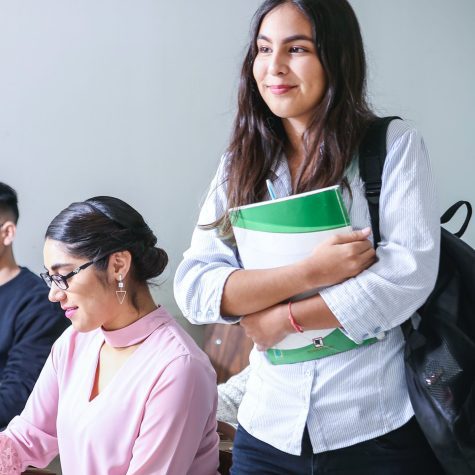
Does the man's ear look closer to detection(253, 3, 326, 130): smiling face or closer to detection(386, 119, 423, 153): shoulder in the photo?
detection(253, 3, 326, 130): smiling face

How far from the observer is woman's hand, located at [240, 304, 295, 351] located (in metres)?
1.11

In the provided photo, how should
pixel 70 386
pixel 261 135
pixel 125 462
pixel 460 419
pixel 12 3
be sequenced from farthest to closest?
pixel 12 3
pixel 70 386
pixel 125 462
pixel 261 135
pixel 460 419

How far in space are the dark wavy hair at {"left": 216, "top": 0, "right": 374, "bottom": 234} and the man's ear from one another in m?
1.44

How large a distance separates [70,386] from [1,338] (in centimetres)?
78

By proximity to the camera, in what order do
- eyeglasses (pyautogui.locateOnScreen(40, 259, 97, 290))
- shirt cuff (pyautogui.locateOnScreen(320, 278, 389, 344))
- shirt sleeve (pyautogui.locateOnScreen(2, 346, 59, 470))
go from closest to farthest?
shirt cuff (pyautogui.locateOnScreen(320, 278, 389, 344)) < eyeglasses (pyautogui.locateOnScreen(40, 259, 97, 290)) < shirt sleeve (pyautogui.locateOnScreen(2, 346, 59, 470))

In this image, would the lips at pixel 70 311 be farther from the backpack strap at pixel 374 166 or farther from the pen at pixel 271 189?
the backpack strap at pixel 374 166

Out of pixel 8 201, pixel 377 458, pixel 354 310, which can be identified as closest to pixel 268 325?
pixel 354 310

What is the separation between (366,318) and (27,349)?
152cm

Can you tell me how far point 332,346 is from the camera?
3.65 ft

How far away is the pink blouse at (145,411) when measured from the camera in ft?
4.87

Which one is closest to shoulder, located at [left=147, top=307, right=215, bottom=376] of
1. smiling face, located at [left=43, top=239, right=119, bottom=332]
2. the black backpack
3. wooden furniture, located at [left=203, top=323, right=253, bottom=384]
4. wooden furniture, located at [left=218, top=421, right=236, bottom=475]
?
smiling face, located at [left=43, top=239, right=119, bottom=332]

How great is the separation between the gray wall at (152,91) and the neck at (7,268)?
1.23 feet

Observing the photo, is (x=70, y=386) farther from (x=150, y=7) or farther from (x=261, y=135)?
(x=150, y=7)

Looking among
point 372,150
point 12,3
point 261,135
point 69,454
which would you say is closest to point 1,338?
point 69,454
